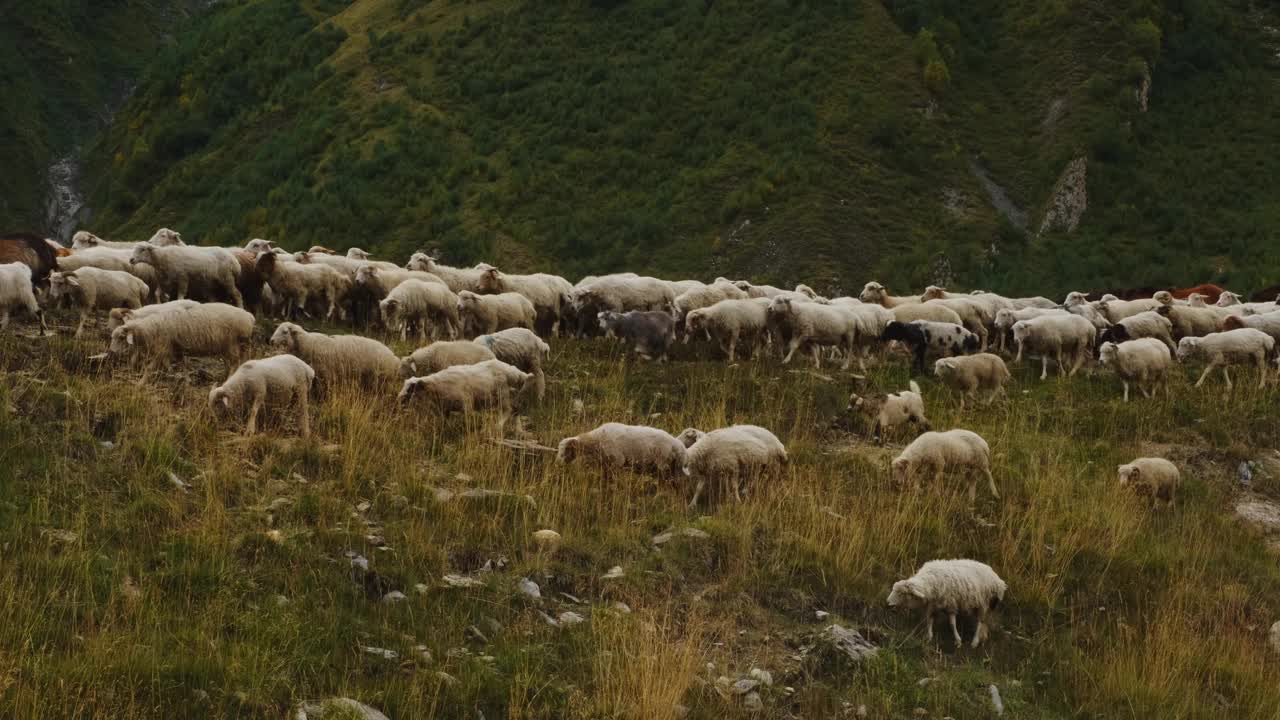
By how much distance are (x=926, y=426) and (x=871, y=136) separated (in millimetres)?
38549

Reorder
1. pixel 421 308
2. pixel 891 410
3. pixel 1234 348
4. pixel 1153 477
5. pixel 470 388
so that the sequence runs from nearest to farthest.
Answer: pixel 470 388
pixel 1153 477
pixel 891 410
pixel 421 308
pixel 1234 348

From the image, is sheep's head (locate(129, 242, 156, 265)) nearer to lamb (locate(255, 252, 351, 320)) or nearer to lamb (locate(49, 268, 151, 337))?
lamb (locate(49, 268, 151, 337))

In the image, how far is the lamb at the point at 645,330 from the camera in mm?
17516

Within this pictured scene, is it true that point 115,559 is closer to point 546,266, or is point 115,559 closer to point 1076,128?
point 546,266

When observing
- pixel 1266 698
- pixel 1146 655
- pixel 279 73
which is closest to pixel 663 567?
pixel 1146 655

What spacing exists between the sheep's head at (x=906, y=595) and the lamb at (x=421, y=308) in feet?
31.8

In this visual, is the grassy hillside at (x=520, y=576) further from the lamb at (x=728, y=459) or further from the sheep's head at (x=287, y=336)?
the sheep's head at (x=287, y=336)

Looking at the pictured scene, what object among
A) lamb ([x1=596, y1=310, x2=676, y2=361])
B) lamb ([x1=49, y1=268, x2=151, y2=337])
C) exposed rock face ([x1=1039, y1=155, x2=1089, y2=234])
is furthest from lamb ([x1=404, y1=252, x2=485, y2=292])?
exposed rock face ([x1=1039, y1=155, x2=1089, y2=234])

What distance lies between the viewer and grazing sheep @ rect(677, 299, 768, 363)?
1795 centimetres

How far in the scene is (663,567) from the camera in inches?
356

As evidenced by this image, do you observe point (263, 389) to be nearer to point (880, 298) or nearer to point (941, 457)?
point (941, 457)

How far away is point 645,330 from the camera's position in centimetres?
1764

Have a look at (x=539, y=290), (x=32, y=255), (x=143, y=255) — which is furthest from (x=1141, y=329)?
(x=32, y=255)

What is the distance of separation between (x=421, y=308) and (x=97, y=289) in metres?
4.55
